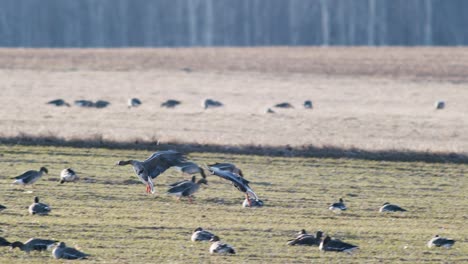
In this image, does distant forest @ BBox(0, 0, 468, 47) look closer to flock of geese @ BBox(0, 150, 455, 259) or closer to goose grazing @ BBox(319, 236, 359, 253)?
flock of geese @ BBox(0, 150, 455, 259)

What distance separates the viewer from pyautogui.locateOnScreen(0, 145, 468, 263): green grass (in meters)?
14.5

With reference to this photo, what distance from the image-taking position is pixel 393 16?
76438 mm

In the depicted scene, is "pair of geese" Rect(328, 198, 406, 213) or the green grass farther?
"pair of geese" Rect(328, 198, 406, 213)

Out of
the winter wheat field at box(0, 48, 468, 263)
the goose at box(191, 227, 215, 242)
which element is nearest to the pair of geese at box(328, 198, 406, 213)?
the winter wheat field at box(0, 48, 468, 263)

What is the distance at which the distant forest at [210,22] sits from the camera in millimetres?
76562

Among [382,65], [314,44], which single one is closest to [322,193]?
[382,65]

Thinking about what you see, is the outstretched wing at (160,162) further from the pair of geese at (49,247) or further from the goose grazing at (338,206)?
the goose grazing at (338,206)

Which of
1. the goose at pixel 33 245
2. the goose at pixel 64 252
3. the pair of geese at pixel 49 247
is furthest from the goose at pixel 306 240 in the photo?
the goose at pixel 33 245

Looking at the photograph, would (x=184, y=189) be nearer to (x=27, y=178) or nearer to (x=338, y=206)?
(x=338, y=206)

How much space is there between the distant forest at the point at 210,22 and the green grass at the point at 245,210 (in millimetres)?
53556

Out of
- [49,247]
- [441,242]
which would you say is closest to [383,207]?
[441,242]

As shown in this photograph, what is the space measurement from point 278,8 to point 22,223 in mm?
63067

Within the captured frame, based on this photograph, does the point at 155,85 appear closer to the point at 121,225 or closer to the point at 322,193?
the point at 322,193

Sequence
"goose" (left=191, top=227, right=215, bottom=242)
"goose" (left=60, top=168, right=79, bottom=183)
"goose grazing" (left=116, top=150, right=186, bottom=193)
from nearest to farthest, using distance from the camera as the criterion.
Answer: "goose" (left=191, top=227, right=215, bottom=242)
"goose grazing" (left=116, top=150, right=186, bottom=193)
"goose" (left=60, top=168, right=79, bottom=183)
